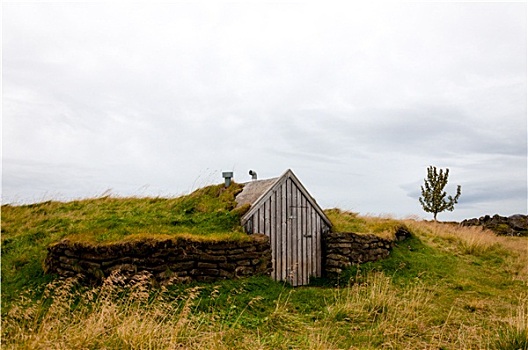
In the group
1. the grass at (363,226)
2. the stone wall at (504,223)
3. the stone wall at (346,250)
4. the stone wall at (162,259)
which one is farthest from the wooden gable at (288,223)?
the stone wall at (504,223)

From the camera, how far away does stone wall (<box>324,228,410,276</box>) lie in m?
11.4

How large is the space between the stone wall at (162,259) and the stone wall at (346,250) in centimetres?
252

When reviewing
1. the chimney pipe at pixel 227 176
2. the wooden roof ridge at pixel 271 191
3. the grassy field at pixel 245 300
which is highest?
the chimney pipe at pixel 227 176

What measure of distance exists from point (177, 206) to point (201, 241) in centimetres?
445

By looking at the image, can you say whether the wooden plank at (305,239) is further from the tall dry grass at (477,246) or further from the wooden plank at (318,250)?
the tall dry grass at (477,246)

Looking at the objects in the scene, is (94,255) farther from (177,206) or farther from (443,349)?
(443,349)

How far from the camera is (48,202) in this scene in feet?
55.4

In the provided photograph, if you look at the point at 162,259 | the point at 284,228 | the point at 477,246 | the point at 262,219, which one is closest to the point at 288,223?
the point at 284,228

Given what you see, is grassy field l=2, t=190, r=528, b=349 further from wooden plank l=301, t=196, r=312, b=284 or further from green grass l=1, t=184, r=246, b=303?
wooden plank l=301, t=196, r=312, b=284

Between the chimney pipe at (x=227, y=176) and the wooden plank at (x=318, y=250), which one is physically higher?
the chimney pipe at (x=227, y=176)

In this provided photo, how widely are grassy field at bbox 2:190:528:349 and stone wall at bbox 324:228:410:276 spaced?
0.32 meters

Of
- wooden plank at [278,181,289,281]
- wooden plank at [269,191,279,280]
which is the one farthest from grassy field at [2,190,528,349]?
wooden plank at [269,191,279,280]

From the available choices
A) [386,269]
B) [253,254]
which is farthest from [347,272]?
[253,254]

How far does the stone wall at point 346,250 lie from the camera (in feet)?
37.4
